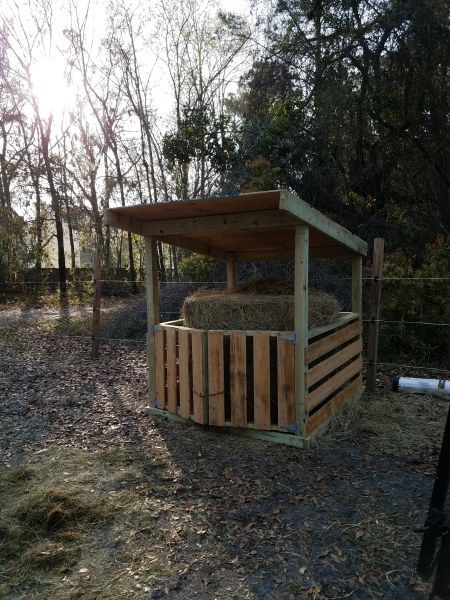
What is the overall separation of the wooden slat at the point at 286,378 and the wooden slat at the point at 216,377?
21.8 inches

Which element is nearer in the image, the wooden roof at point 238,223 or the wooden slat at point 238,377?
the wooden roof at point 238,223

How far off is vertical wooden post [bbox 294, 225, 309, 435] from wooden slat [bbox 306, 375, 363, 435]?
0.19m

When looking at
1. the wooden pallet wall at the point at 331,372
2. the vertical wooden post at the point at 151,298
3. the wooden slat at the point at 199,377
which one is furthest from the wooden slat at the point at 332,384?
the vertical wooden post at the point at 151,298

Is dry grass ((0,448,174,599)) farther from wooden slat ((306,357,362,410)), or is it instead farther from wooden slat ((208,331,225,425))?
wooden slat ((306,357,362,410))

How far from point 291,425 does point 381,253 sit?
265cm

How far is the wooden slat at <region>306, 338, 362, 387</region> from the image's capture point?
4156 mm

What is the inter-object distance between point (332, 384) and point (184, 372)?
4.91 feet

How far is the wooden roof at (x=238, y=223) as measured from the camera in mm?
3785

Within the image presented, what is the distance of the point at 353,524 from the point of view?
111 inches

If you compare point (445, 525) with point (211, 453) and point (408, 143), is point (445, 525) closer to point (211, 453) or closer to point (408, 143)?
point (211, 453)

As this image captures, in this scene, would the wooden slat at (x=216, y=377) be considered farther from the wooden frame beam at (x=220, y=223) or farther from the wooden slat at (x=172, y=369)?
the wooden frame beam at (x=220, y=223)

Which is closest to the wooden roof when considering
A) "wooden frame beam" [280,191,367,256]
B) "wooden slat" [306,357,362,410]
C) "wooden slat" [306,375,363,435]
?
"wooden frame beam" [280,191,367,256]

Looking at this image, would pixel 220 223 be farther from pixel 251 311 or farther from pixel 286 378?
pixel 286 378

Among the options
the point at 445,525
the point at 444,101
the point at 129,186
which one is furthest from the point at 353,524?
the point at 129,186
